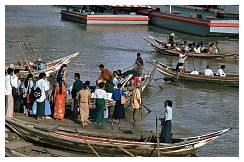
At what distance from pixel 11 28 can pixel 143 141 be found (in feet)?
86.5

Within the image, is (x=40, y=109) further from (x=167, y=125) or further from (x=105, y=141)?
(x=167, y=125)

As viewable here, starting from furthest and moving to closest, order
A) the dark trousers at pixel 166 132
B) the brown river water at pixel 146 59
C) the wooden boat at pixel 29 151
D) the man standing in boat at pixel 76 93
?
the brown river water at pixel 146 59, the man standing in boat at pixel 76 93, the dark trousers at pixel 166 132, the wooden boat at pixel 29 151

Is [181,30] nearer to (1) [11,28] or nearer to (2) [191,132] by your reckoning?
(1) [11,28]

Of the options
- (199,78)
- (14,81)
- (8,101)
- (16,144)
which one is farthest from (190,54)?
(16,144)

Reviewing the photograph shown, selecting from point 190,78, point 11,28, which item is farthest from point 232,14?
point 190,78

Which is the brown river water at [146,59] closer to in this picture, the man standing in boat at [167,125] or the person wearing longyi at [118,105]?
the person wearing longyi at [118,105]

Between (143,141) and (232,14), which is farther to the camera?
(232,14)

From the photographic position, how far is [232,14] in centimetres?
3500

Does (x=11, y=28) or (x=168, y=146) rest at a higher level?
(x=11, y=28)

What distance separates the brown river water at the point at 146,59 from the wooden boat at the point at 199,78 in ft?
0.71

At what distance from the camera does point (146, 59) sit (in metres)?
24.0

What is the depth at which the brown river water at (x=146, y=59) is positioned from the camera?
43.2 feet

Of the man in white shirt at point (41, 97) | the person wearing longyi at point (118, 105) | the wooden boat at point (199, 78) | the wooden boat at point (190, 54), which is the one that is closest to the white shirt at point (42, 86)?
the man in white shirt at point (41, 97)

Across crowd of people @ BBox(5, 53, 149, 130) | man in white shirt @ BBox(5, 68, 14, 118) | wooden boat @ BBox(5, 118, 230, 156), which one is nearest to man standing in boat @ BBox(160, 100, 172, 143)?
wooden boat @ BBox(5, 118, 230, 156)
